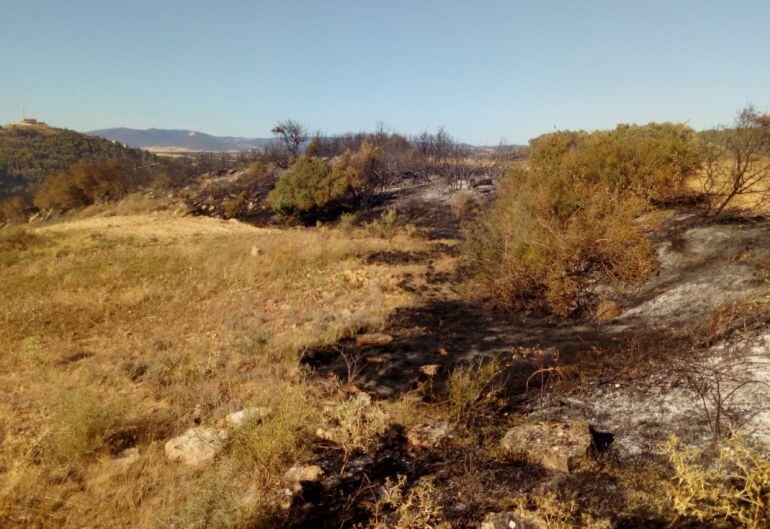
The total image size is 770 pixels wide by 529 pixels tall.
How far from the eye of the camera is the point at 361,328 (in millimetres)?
6609

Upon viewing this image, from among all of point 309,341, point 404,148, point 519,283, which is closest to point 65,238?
point 309,341

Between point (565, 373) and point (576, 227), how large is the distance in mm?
4380

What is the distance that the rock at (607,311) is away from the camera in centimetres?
599

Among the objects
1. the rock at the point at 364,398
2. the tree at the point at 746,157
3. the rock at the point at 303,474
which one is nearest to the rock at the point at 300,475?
the rock at the point at 303,474

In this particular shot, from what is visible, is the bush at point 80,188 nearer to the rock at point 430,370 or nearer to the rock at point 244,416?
the rock at point 244,416

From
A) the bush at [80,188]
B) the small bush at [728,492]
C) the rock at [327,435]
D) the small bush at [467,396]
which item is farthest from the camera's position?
the bush at [80,188]

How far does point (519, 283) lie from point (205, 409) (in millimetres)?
5806

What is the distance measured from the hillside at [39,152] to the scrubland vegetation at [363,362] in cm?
4450

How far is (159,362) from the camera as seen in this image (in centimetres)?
518

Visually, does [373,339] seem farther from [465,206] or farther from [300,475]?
[465,206]

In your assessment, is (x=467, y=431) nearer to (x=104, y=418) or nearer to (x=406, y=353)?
(x=406, y=353)

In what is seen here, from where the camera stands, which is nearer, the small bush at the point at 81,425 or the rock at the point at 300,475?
the rock at the point at 300,475

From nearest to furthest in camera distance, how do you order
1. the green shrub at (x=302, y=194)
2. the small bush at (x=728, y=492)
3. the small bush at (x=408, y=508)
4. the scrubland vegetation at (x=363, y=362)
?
the small bush at (x=728, y=492), the small bush at (x=408, y=508), the scrubland vegetation at (x=363, y=362), the green shrub at (x=302, y=194)

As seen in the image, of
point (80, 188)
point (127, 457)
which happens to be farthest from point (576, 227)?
point (80, 188)
